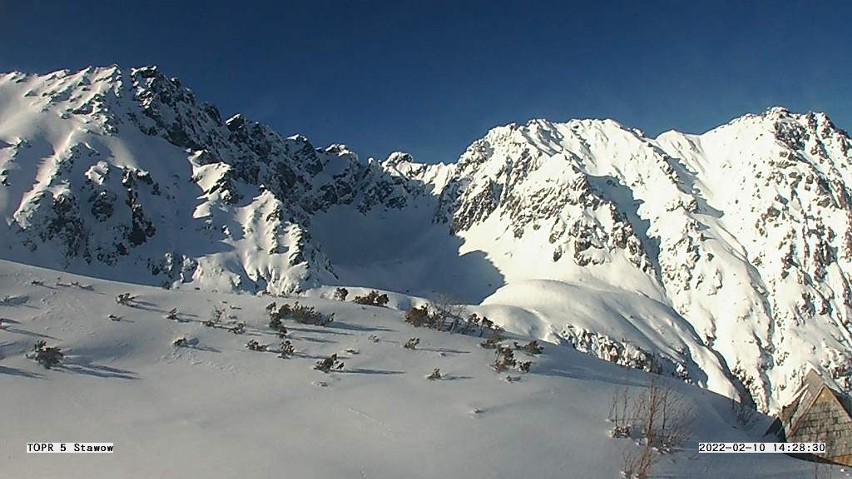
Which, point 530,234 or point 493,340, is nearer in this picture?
point 493,340

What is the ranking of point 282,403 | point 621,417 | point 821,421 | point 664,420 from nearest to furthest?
1. point 664,420
2. point 282,403
3. point 621,417
4. point 821,421

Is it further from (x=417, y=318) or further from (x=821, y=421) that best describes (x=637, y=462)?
(x=417, y=318)

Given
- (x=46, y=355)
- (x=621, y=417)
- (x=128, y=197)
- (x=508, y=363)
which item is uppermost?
(x=128, y=197)

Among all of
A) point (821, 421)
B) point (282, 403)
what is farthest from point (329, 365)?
Answer: point (821, 421)

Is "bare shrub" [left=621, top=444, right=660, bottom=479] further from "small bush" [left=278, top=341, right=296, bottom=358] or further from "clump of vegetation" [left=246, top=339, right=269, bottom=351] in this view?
"clump of vegetation" [left=246, top=339, right=269, bottom=351]

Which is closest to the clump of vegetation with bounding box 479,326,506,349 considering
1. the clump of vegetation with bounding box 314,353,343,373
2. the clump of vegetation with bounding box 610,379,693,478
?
the clump of vegetation with bounding box 610,379,693,478

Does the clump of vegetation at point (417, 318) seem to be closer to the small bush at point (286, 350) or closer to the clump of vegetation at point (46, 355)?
the small bush at point (286, 350)

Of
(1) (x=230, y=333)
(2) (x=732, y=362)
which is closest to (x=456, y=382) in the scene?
(1) (x=230, y=333)
